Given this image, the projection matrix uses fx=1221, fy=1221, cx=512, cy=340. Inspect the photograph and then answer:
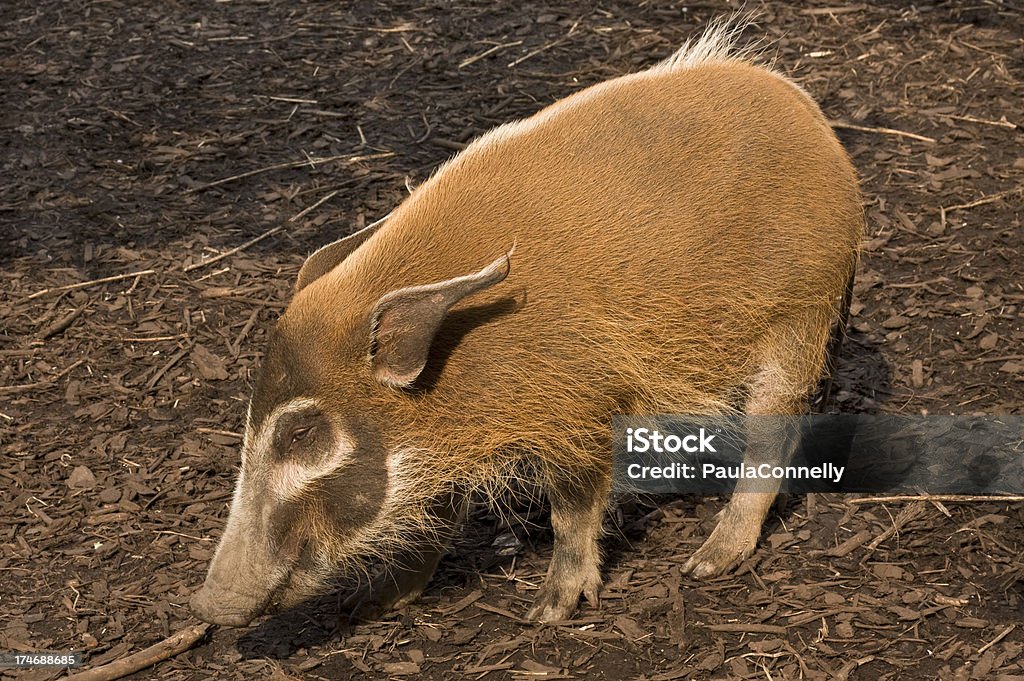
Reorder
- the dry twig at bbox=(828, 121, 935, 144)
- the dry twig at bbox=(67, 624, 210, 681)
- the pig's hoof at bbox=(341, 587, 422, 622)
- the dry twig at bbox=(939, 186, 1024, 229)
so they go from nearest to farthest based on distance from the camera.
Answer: the dry twig at bbox=(67, 624, 210, 681) → the pig's hoof at bbox=(341, 587, 422, 622) → the dry twig at bbox=(939, 186, 1024, 229) → the dry twig at bbox=(828, 121, 935, 144)

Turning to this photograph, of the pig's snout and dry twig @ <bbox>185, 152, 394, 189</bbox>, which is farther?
dry twig @ <bbox>185, 152, 394, 189</bbox>

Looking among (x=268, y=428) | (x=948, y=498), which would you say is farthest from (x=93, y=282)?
(x=948, y=498)

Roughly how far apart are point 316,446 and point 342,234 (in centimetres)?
290

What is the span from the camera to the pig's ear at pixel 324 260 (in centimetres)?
433

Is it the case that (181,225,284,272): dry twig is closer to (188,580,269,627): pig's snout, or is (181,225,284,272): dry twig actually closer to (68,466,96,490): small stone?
(68,466,96,490): small stone

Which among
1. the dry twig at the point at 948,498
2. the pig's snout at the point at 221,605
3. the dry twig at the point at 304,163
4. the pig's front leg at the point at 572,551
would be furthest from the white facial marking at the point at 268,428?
the dry twig at the point at 304,163

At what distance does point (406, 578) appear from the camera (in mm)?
Result: 4680

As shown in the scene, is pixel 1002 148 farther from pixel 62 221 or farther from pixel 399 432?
pixel 62 221

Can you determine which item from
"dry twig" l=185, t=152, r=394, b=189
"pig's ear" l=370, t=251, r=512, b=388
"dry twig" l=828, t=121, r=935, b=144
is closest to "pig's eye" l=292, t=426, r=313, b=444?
"pig's ear" l=370, t=251, r=512, b=388

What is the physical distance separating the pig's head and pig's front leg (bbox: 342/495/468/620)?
17.6 inches

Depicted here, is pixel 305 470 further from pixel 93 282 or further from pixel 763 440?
pixel 93 282

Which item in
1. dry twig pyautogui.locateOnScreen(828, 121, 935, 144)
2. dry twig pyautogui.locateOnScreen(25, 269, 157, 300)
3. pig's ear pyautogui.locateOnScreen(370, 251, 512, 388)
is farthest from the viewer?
dry twig pyautogui.locateOnScreen(828, 121, 935, 144)

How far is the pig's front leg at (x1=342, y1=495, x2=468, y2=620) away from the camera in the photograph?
182 inches

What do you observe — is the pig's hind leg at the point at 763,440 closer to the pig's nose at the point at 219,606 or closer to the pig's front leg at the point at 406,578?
the pig's front leg at the point at 406,578
